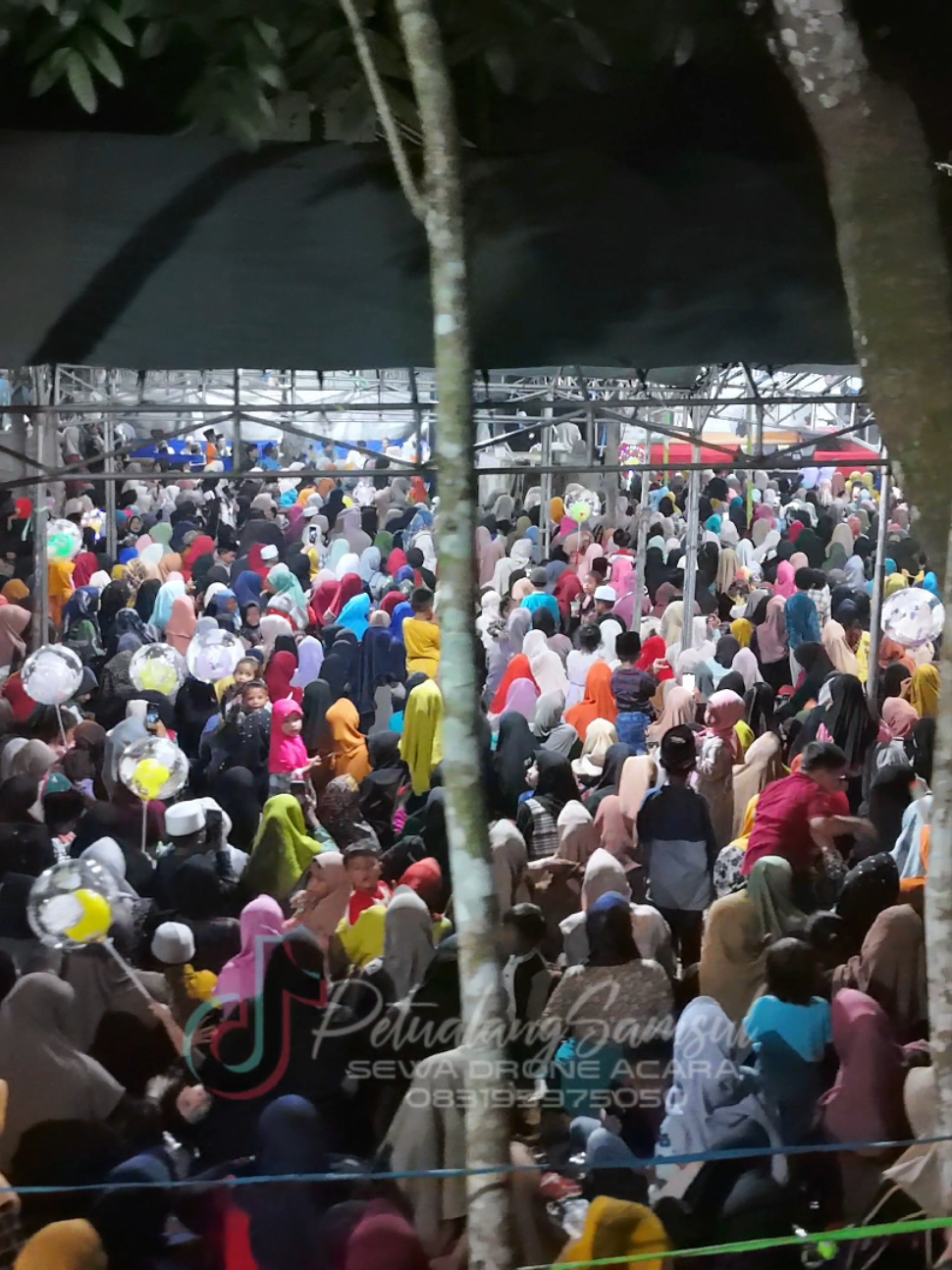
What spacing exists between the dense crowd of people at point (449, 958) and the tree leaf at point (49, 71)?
139 centimetres

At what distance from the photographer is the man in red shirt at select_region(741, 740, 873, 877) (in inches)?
200

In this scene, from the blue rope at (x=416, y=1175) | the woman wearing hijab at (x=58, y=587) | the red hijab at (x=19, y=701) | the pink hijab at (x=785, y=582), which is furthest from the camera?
the pink hijab at (x=785, y=582)

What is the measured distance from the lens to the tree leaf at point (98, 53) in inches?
171

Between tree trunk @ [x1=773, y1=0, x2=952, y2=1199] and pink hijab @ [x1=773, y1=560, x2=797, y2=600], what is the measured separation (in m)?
6.98

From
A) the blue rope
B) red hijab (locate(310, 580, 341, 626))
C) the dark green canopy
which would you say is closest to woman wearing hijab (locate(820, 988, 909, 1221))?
the blue rope

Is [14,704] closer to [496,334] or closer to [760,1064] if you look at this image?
[496,334]

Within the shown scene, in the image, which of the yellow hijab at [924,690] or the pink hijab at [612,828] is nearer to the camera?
the pink hijab at [612,828]

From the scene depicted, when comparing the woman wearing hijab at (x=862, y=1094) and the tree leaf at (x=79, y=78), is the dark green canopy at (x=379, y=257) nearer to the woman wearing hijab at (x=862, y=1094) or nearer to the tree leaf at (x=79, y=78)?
the tree leaf at (x=79, y=78)

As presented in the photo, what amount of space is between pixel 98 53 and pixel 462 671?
2.65 meters

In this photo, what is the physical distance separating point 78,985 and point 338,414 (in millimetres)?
11938

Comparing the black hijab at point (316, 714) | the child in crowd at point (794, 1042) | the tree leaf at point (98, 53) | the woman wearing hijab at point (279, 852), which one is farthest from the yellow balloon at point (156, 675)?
the child in crowd at point (794, 1042)

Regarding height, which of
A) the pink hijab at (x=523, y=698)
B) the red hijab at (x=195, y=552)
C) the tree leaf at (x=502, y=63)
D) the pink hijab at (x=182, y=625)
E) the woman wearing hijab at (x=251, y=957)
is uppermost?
the tree leaf at (x=502, y=63)

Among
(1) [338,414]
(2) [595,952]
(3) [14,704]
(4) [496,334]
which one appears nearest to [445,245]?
(4) [496,334]

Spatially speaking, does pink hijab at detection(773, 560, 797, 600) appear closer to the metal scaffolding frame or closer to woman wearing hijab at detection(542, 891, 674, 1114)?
the metal scaffolding frame
